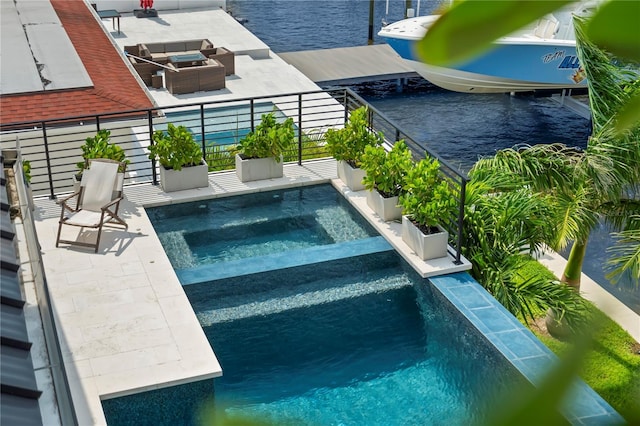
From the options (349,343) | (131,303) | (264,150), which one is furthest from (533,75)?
(131,303)

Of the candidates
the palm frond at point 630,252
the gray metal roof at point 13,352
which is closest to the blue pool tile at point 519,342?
the palm frond at point 630,252

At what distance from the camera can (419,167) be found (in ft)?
34.7

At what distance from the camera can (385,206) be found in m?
11.4

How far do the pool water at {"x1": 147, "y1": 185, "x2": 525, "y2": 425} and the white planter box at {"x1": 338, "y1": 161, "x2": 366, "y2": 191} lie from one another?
478 mm

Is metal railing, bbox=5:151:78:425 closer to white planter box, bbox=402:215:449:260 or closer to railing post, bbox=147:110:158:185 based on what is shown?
white planter box, bbox=402:215:449:260

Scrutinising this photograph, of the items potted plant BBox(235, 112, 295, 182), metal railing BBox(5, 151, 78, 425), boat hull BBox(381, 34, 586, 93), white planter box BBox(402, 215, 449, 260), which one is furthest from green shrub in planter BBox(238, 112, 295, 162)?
boat hull BBox(381, 34, 586, 93)

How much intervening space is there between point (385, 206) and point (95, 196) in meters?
3.83

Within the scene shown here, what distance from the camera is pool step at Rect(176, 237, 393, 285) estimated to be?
10016 millimetres

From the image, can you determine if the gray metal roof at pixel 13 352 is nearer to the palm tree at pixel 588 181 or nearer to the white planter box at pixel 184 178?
the palm tree at pixel 588 181

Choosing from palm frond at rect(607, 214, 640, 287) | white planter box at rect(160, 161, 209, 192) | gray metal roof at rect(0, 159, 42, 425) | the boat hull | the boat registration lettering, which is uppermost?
gray metal roof at rect(0, 159, 42, 425)

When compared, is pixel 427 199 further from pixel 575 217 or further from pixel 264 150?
pixel 264 150

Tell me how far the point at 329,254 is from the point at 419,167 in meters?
1.59

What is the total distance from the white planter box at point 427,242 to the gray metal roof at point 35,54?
6.29 metres

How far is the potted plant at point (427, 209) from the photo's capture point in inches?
405
